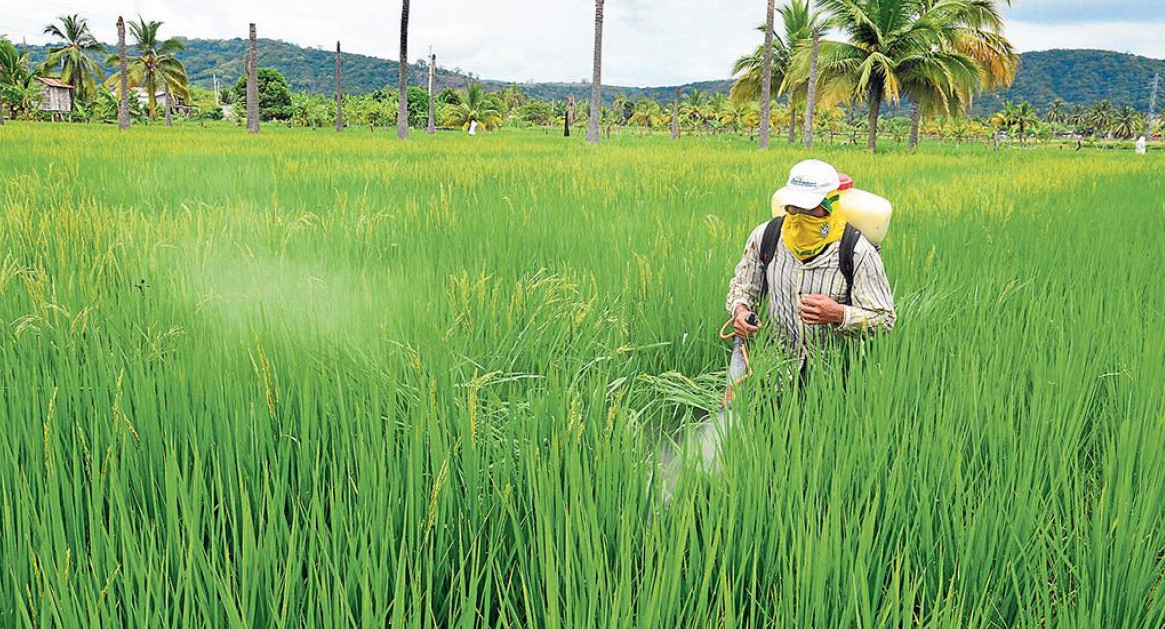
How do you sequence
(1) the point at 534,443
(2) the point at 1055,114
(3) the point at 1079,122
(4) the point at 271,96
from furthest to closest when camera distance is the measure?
(2) the point at 1055,114 → (3) the point at 1079,122 → (4) the point at 271,96 → (1) the point at 534,443

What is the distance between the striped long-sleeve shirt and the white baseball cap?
0.67ft

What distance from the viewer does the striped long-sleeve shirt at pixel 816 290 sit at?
193cm

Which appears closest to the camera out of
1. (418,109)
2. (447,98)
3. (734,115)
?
(447,98)

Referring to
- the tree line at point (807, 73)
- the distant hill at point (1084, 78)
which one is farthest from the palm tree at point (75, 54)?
the distant hill at point (1084, 78)

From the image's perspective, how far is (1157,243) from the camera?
3863 mm

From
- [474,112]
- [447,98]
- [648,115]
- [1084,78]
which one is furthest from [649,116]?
[1084,78]

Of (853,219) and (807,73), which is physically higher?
(807,73)

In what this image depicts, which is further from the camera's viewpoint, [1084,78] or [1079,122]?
[1084,78]

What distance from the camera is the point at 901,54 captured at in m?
18.8

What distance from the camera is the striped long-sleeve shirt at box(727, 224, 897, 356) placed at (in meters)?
1.93

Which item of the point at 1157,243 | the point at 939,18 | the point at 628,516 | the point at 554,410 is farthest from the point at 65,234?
the point at 939,18

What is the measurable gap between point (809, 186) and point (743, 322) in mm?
380

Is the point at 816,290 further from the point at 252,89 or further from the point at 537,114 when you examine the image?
the point at 537,114

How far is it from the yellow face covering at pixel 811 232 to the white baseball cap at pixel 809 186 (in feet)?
0.23
